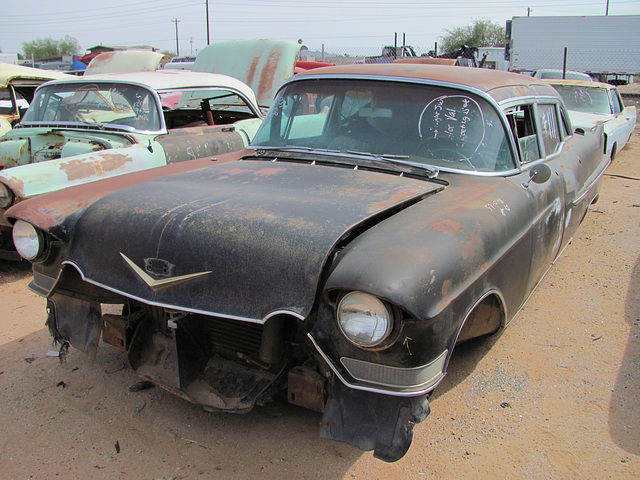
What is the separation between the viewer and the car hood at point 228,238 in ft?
6.45

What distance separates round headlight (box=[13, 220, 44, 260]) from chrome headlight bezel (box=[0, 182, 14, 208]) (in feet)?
4.32

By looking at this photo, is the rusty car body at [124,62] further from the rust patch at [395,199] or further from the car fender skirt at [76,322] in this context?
the rust patch at [395,199]

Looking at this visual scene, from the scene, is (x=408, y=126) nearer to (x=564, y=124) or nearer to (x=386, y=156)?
(x=386, y=156)

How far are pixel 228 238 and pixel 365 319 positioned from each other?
0.65m

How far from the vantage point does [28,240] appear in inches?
99.9

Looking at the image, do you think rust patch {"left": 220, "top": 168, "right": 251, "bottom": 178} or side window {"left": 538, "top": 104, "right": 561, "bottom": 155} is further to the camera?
side window {"left": 538, "top": 104, "right": 561, "bottom": 155}

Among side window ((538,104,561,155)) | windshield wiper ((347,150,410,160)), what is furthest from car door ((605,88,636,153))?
windshield wiper ((347,150,410,160))

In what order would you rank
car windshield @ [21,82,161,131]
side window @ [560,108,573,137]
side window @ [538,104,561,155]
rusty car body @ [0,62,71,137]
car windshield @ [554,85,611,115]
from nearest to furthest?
side window @ [538,104,561,155] < side window @ [560,108,573,137] < car windshield @ [21,82,161,131] < rusty car body @ [0,62,71,137] < car windshield @ [554,85,611,115]

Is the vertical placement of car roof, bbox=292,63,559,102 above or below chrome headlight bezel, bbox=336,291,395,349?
above

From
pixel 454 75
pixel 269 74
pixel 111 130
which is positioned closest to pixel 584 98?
pixel 269 74

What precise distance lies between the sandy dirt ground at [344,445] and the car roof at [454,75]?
5.03ft

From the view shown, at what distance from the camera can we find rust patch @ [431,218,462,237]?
6.86 ft

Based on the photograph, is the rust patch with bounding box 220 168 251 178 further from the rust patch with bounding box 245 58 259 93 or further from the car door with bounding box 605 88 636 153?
the car door with bounding box 605 88 636 153

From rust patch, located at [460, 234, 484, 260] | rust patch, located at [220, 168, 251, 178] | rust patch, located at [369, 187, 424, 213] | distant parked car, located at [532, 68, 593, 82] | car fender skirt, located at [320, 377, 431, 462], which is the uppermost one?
distant parked car, located at [532, 68, 593, 82]
